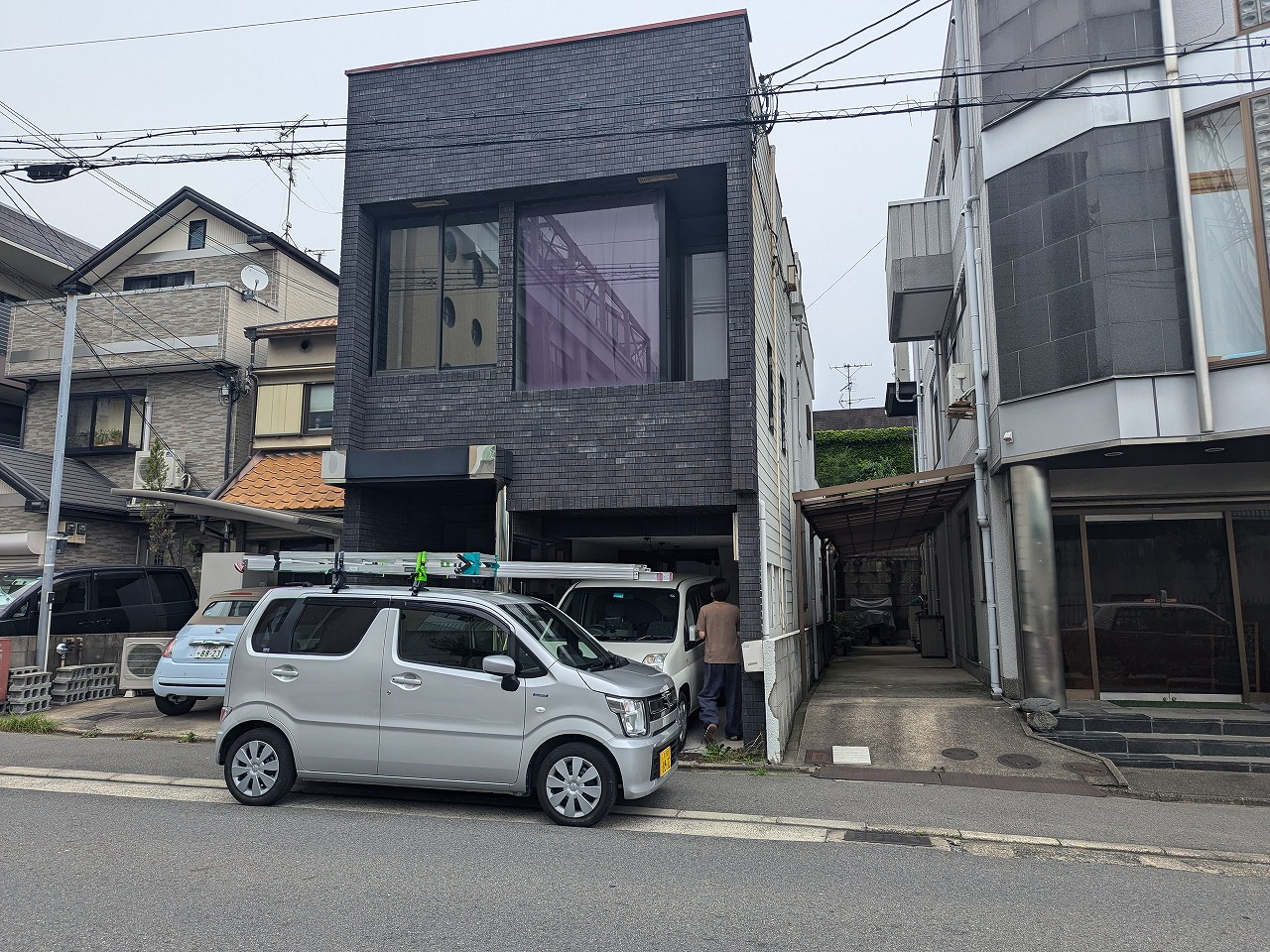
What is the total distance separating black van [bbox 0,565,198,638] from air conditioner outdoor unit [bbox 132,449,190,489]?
3260 mm

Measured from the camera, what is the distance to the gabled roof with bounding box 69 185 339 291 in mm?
20641

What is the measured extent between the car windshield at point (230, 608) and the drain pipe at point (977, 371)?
9.60 meters

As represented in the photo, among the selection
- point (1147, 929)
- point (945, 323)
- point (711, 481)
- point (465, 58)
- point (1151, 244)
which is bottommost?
point (1147, 929)

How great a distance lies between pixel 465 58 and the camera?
12.0 meters

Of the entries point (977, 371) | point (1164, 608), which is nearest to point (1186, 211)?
point (977, 371)

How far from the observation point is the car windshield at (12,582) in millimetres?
13312

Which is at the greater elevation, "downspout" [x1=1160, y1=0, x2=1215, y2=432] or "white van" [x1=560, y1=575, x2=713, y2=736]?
"downspout" [x1=1160, y1=0, x2=1215, y2=432]

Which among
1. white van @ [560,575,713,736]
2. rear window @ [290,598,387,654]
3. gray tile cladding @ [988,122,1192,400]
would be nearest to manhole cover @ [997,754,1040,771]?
white van @ [560,575,713,736]

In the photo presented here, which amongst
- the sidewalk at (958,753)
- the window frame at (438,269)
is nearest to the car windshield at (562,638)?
the sidewalk at (958,753)

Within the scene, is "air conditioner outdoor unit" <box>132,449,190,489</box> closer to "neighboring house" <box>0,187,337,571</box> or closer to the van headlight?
"neighboring house" <box>0,187,337,571</box>

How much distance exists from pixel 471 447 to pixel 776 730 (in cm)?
489

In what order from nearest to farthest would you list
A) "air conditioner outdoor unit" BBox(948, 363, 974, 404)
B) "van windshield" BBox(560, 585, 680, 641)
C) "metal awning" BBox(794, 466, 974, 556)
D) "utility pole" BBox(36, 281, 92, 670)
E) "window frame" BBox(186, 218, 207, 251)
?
1. "van windshield" BBox(560, 585, 680, 641)
2. "metal awning" BBox(794, 466, 974, 556)
3. "air conditioner outdoor unit" BBox(948, 363, 974, 404)
4. "utility pole" BBox(36, 281, 92, 670)
5. "window frame" BBox(186, 218, 207, 251)

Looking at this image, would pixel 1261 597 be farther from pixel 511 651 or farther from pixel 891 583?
pixel 891 583

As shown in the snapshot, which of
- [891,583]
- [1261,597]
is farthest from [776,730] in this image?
[891,583]
